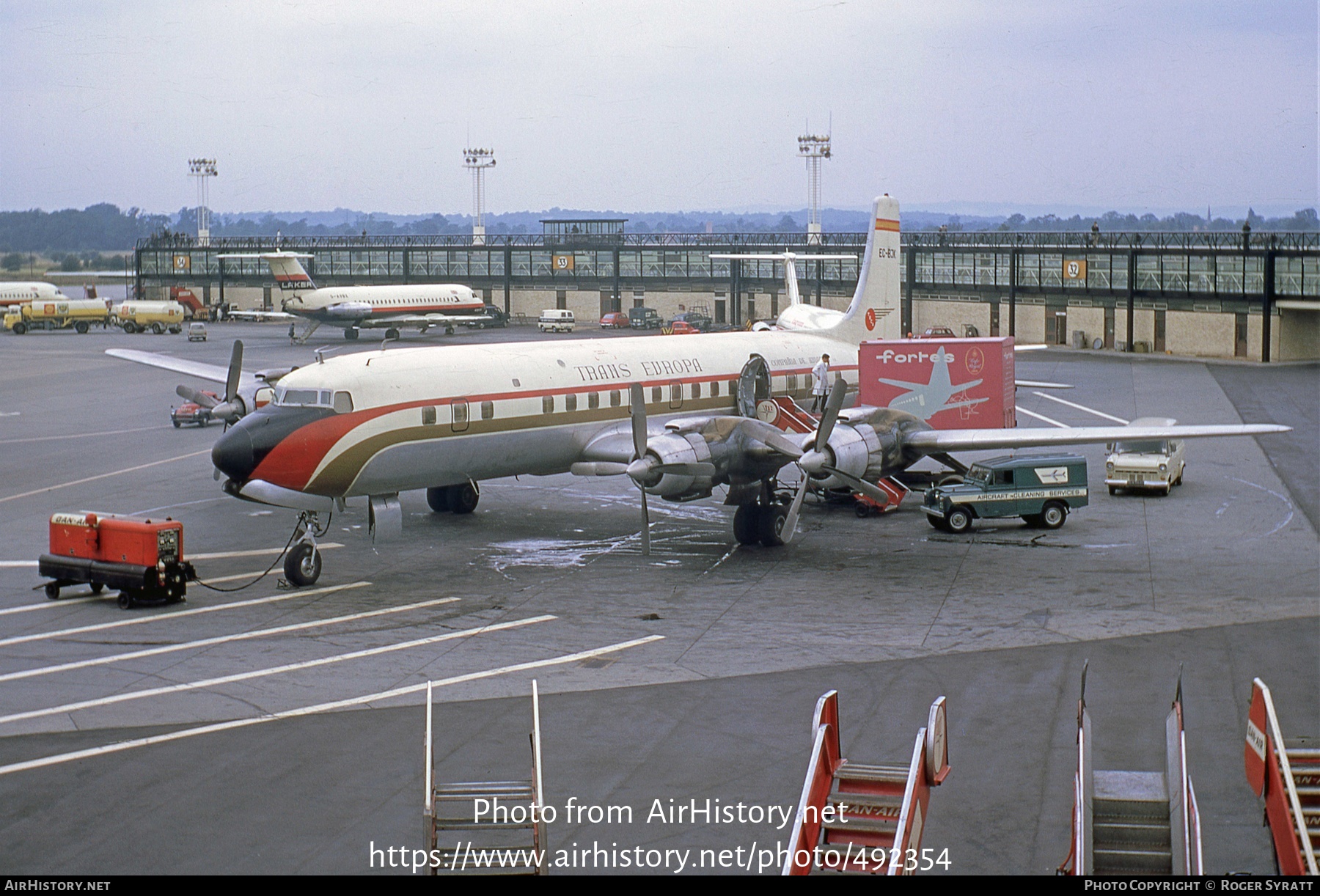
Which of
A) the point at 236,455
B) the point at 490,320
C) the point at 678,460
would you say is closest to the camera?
the point at 236,455

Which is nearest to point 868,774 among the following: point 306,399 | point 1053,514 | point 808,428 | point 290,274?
point 306,399

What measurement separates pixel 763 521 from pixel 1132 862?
18279mm

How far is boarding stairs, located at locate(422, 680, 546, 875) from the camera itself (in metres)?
11.7

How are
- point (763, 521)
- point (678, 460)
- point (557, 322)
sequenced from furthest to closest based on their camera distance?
point (557, 322) → point (763, 521) → point (678, 460)

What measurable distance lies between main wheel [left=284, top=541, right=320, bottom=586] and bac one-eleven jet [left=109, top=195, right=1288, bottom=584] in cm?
3

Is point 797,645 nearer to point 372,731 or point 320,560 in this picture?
point 372,731

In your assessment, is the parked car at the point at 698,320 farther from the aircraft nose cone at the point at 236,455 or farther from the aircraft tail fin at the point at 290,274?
the aircraft nose cone at the point at 236,455

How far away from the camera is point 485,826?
39.8 feet

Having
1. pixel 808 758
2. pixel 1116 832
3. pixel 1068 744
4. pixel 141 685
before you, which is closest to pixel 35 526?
pixel 141 685

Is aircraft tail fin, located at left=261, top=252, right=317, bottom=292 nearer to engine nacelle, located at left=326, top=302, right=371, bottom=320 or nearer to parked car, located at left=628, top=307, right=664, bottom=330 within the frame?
engine nacelle, located at left=326, top=302, right=371, bottom=320

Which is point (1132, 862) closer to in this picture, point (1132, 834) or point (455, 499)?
point (1132, 834)

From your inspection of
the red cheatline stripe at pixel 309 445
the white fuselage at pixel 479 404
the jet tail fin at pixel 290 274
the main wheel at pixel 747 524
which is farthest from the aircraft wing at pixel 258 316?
the main wheel at pixel 747 524

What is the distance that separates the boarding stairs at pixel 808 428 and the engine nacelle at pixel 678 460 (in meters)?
4.37

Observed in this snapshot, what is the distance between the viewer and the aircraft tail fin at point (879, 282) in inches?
1635
